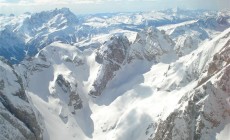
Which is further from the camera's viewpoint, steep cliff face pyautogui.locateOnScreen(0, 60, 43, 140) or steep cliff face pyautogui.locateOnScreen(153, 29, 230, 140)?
steep cliff face pyautogui.locateOnScreen(0, 60, 43, 140)

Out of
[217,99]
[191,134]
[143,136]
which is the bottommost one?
[143,136]

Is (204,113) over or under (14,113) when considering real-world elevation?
over

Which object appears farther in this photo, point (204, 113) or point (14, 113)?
point (14, 113)

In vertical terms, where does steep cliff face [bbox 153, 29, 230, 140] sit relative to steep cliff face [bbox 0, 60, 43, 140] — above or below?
above

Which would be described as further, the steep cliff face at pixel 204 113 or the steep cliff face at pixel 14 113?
the steep cliff face at pixel 14 113

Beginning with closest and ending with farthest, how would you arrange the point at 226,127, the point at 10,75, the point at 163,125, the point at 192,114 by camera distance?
the point at 226,127, the point at 192,114, the point at 163,125, the point at 10,75

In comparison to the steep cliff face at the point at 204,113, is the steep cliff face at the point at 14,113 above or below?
below

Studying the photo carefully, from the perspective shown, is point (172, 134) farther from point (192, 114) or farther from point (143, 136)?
point (143, 136)

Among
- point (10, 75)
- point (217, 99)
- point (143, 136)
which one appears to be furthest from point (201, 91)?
point (10, 75)
